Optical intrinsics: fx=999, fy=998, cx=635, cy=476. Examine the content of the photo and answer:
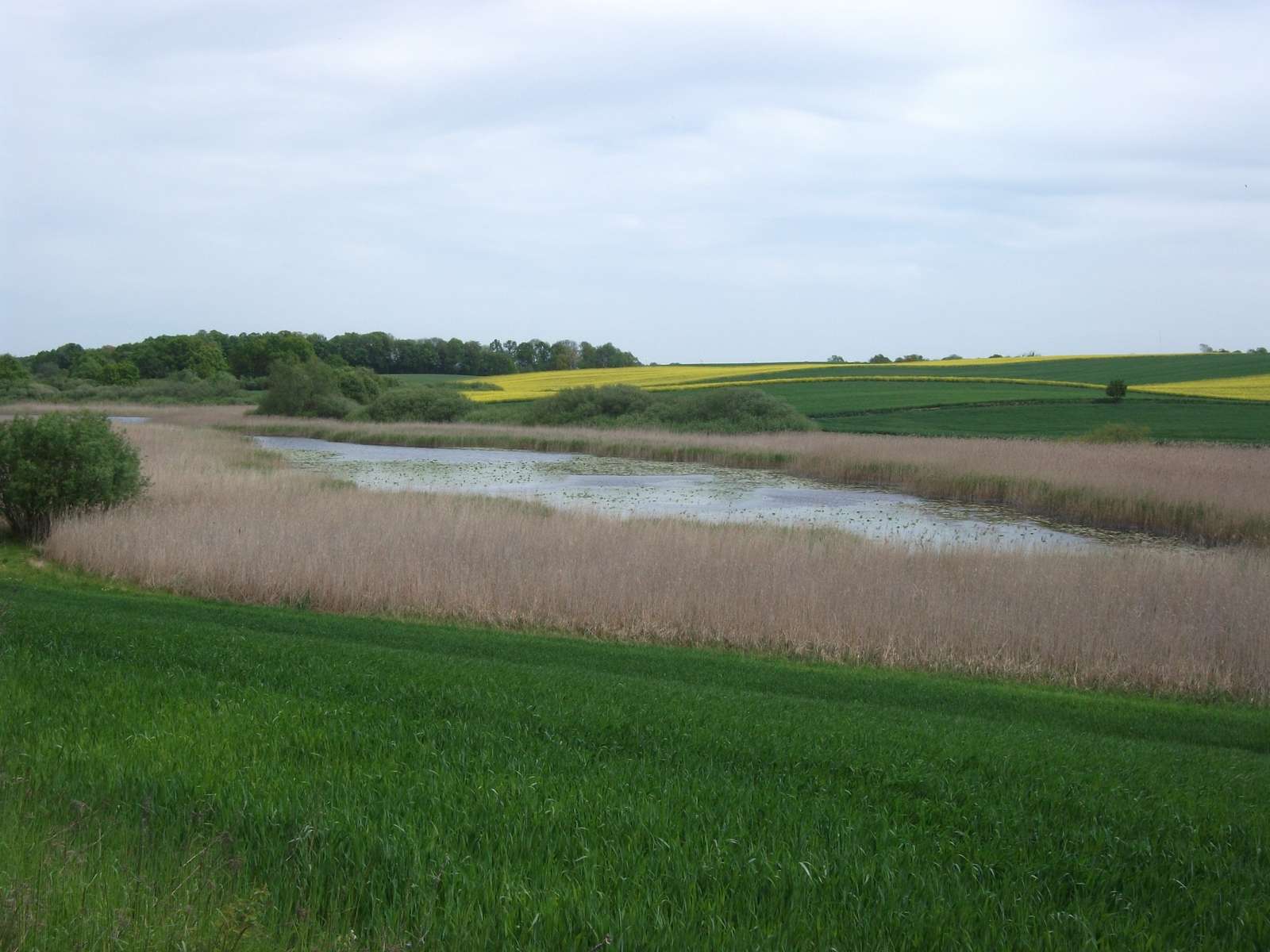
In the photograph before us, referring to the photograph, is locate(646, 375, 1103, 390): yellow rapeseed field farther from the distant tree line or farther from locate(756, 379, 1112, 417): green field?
the distant tree line

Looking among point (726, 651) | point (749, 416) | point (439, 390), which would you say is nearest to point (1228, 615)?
point (726, 651)

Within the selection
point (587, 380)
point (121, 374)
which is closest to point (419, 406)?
point (587, 380)

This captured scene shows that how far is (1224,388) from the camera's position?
61.3m

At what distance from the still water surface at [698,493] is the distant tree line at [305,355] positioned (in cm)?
6566

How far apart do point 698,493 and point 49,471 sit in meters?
18.3

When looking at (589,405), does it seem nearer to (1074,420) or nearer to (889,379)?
(1074,420)

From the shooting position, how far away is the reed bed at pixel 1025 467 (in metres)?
25.2

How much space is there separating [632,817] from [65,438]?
1996cm

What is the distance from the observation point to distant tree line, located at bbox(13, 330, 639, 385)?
366 ft

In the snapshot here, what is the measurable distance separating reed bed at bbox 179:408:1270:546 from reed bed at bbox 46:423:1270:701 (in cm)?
787

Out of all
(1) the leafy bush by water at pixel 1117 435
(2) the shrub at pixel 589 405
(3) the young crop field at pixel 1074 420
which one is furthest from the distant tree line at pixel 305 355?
(1) the leafy bush by water at pixel 1117 435

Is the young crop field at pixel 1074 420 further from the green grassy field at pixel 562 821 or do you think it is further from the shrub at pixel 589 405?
the green grassy field at pixel 562 821

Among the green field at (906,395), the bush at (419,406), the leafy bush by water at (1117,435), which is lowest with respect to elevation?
the leafy bush by water at (1117,435)

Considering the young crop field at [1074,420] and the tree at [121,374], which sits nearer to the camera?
the young crop field at [1074,420]
